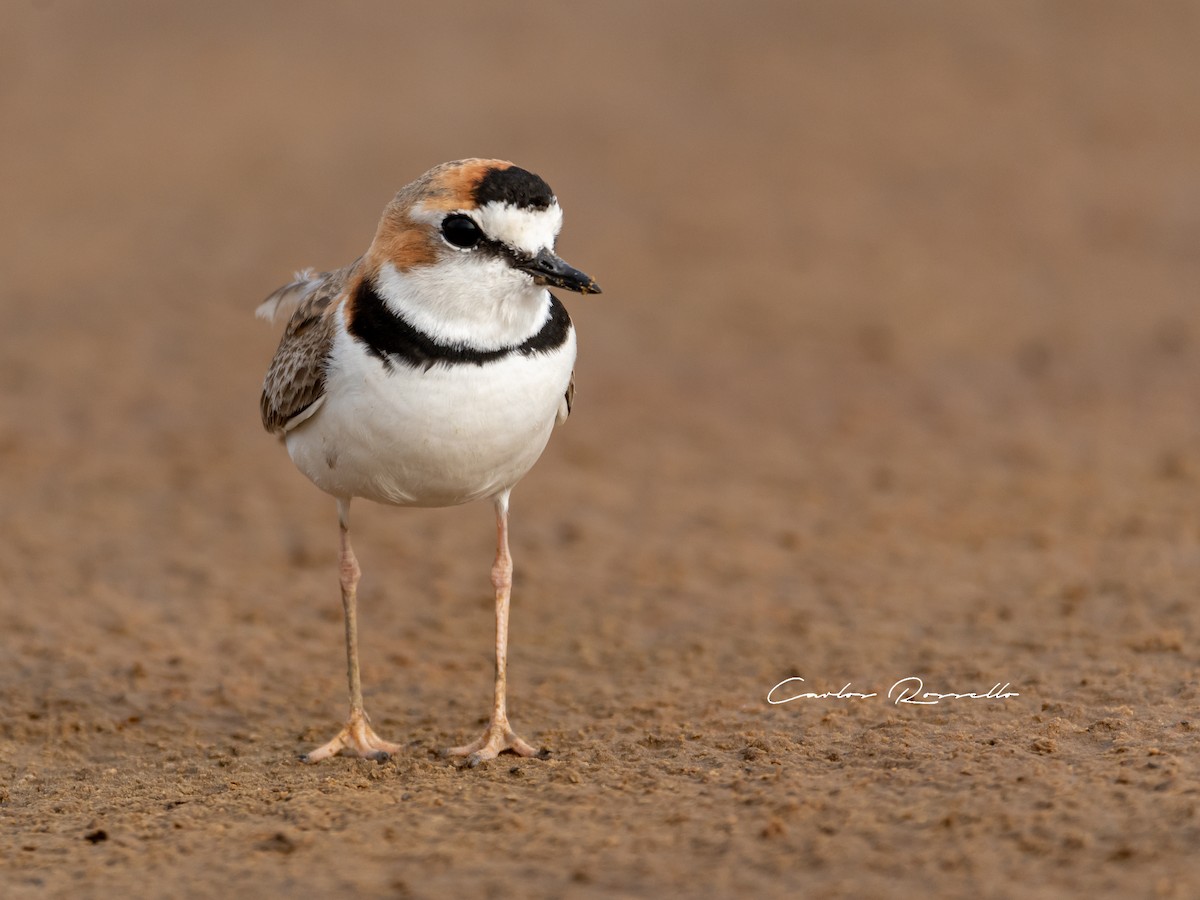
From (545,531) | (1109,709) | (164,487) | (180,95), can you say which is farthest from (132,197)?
(1109,709)

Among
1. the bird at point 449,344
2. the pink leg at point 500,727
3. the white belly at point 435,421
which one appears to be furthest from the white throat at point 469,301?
the pink leg at point 500,727

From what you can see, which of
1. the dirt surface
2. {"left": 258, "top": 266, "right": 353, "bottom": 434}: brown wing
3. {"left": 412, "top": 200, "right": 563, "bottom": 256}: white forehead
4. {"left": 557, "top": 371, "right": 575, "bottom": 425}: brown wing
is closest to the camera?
the dirt surface

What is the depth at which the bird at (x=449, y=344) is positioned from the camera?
520cm

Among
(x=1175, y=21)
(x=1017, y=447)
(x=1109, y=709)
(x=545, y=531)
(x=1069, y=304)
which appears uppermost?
(x=1175, y=21)

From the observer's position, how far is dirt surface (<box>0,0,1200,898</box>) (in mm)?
4875

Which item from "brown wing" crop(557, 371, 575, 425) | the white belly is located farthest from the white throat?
"brown wing" crop(557, 371, 575, 425)

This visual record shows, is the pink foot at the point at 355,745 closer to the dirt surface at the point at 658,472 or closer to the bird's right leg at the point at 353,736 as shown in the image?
the bird's right leg at the point at 353,736

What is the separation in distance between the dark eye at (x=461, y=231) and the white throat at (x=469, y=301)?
0.18ft

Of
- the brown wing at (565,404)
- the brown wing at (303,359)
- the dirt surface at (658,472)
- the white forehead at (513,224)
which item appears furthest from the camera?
the brown wing at (565,404)

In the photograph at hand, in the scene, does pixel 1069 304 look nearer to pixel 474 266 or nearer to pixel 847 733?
pixel 847 733

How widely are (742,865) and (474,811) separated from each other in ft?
3.42

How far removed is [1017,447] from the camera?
419 inches

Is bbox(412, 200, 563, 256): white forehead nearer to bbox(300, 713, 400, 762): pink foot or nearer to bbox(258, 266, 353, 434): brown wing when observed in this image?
bbox(258, 266, 353, 434): brown wing

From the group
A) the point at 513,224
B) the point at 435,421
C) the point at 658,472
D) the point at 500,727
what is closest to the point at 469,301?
the point at 513,224
